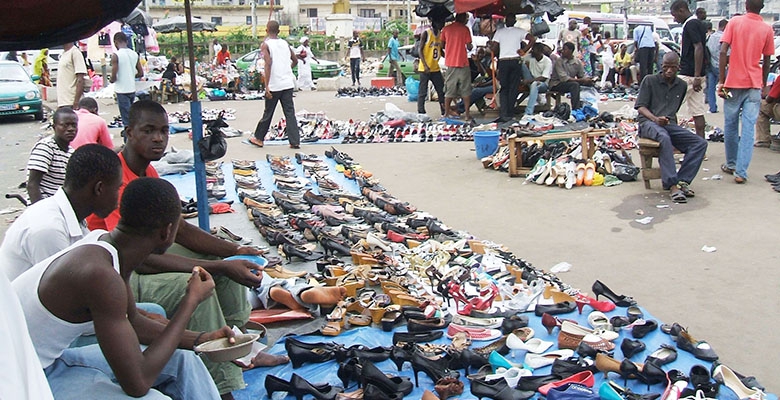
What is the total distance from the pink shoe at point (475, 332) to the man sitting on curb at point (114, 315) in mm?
1667

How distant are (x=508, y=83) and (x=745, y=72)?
192 inches

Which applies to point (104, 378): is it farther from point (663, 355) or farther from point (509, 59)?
point (509, 59)

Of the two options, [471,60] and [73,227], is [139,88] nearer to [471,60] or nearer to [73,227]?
[471,60]

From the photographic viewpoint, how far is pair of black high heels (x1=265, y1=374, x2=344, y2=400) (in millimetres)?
3426

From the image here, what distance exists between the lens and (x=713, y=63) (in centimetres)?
1220

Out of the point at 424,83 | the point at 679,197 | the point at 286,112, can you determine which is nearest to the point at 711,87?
the point at 424,83

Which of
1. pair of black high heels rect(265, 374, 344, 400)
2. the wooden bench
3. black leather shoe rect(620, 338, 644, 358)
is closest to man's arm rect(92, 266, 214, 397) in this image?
pair of black high heels rect(265, 374, 344, 400)

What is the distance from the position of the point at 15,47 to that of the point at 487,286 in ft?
11.0

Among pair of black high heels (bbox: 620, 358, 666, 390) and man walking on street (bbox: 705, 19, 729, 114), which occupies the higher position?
man walking on street (bbox: 705, 19, 729, 114)

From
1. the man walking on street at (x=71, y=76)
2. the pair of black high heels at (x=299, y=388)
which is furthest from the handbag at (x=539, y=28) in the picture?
the pair of black high heels at (x=299, y=388)

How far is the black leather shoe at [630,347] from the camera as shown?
3.86 m

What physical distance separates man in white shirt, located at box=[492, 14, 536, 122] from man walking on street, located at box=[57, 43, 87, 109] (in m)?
6.44

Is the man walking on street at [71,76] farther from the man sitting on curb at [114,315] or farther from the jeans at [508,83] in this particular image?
the man sitting on curb at [114,315]

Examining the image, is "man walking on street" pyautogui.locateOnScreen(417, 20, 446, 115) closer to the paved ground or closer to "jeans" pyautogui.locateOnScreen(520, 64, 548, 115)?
"jeans" pyautogui.locateOnScreen(520, 64, 548, 115)
